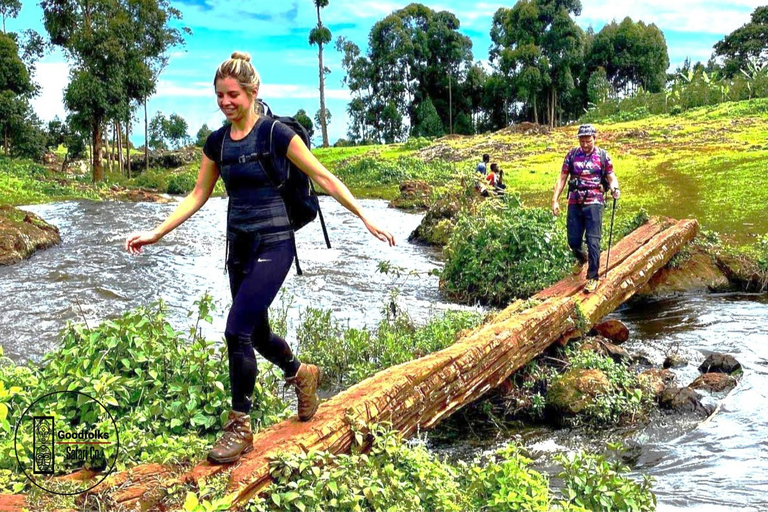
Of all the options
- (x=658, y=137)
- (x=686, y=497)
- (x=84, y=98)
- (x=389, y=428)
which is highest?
(x=84, y=98)

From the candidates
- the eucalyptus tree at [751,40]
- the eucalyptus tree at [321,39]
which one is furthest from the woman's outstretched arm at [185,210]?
the eucalyptus tree at [751,40]

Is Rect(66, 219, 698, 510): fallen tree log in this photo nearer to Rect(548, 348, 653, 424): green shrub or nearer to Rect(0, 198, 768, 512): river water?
Rect(548, 348, 653, 424): green shrub

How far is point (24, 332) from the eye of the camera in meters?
10.3

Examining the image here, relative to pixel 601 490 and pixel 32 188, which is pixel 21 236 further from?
pixel 32 188

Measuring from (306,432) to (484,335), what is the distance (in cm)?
291

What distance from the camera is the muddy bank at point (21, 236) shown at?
16266 mm

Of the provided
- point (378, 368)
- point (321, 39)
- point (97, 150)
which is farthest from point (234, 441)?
point (321, 39)

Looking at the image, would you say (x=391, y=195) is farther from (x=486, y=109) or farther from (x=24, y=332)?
(x=486, y=109)

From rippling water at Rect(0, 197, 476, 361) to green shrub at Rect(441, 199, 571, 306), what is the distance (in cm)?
67

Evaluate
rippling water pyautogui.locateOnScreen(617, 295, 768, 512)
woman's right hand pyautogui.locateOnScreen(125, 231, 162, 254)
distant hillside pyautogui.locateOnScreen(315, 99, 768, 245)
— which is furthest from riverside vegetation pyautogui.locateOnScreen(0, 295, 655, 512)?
distant hillside pyautogui.locateOnScreen(315, 99, 768, 245)

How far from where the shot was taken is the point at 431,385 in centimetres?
570

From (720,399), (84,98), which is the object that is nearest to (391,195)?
(84,98)

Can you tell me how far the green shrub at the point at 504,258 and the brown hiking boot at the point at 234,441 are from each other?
8054 mm

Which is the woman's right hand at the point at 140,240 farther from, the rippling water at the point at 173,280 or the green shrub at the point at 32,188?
the green shrub at the point at 32,188
